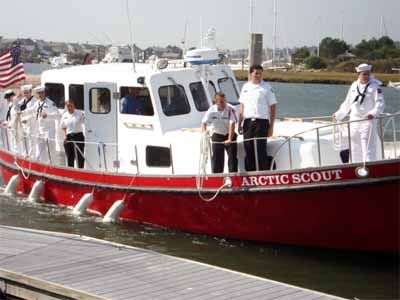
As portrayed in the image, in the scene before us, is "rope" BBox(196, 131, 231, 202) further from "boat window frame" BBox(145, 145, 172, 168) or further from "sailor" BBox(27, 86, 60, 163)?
"sailor" BBox(27, 86, 60, 163)

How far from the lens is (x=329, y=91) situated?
6038 centimetres

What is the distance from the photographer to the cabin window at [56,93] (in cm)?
1346

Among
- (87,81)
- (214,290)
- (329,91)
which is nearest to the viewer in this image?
(214,290)

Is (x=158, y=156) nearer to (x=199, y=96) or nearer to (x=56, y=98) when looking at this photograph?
(x=199, y=96)

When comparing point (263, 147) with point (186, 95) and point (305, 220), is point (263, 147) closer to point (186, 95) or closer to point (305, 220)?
point (305, 220)

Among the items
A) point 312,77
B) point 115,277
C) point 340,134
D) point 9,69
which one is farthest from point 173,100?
point 312,77

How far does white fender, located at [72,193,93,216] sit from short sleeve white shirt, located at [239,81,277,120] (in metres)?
3.76

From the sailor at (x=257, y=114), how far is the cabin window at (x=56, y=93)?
15.0 feet

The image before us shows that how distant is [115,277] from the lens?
753cm

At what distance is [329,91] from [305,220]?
170ft

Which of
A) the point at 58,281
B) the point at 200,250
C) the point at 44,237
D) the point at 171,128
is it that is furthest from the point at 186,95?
the point at 58,281

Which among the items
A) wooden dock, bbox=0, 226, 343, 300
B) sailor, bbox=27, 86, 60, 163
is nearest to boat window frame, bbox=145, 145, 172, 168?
sailor, bbox=27, 86, 60, 163

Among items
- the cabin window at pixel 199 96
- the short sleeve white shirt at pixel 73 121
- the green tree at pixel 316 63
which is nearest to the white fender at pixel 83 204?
the short sleeve white shirt at pixel 73 121

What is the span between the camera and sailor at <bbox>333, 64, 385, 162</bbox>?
935cm
